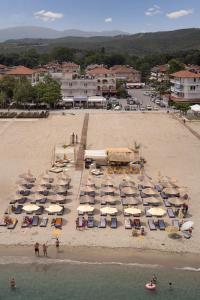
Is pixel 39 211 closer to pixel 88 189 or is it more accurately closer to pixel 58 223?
pixel 58 223

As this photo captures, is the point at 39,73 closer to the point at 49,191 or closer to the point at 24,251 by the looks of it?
the point at 49,191

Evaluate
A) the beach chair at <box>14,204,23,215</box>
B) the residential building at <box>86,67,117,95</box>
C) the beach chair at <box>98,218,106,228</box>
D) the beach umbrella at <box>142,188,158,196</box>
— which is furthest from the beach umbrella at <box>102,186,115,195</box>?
the residential building at <box>86,67,117,95</box>

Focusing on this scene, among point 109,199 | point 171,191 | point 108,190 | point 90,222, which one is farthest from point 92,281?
point 171,191

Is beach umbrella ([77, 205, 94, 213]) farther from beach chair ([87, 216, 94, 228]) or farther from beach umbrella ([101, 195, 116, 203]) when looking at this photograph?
beach umbrella ([101, 195, 116, 203])

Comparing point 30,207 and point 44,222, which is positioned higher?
point 30,207

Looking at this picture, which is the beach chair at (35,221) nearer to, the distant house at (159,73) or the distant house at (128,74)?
the distant house at (159,73)

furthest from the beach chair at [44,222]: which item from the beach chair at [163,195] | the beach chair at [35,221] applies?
the beach chair at [163,195]
